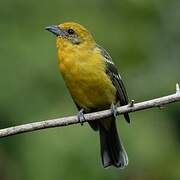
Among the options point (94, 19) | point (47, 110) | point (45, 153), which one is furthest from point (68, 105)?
point (94, 19)

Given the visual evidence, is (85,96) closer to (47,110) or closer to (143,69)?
(47,110)

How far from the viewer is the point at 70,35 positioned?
9.65 meters

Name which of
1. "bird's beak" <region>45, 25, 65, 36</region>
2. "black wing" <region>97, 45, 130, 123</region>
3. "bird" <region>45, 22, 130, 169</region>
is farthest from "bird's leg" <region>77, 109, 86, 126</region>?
"bird's beak" <region>45, 25, 65, 36</region>

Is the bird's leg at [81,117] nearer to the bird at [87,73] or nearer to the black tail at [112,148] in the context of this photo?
the bird at [87,73]

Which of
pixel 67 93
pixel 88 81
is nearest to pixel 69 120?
pixel 88 81

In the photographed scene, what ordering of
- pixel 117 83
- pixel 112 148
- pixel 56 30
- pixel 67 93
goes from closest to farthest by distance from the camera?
pixel 56 30 < pixel 117 83 < pixel 112 148 < pixel 67 93

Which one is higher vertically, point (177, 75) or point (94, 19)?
point (94, 19)

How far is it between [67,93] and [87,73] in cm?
181

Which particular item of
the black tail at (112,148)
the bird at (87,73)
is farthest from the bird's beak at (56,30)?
the black tail at (112,148)

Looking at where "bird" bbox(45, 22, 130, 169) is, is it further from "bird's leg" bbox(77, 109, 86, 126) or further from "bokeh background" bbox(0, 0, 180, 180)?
"bokeh background" bbox(0, 0, 180, 180)

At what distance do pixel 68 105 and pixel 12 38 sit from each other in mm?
1321

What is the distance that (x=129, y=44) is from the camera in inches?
468

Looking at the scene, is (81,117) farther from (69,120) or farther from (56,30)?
(56,30)

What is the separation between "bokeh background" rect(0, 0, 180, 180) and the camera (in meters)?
10.1
